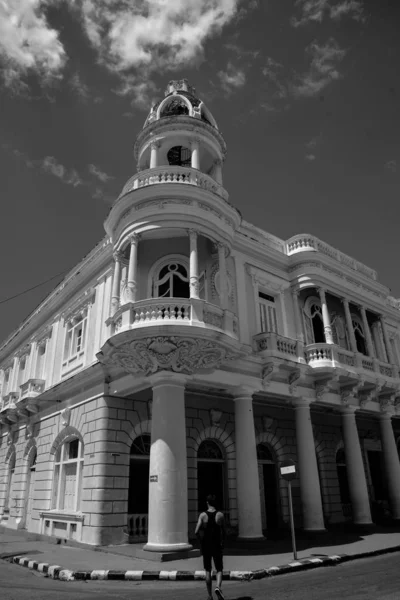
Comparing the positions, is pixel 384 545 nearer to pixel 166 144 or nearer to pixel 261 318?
pixel 261 318

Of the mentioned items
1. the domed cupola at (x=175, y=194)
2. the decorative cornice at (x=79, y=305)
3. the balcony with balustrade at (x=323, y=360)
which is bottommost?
the balcony with balustrade at (x=323, y=360)

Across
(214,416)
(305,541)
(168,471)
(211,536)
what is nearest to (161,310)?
(168,471)

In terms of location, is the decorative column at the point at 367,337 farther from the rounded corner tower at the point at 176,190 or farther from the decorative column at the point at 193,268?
the decorative column at the point at 193,268

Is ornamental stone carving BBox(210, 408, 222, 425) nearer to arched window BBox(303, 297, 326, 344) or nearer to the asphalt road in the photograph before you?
arched window BBox(303, 297, 326, 344)

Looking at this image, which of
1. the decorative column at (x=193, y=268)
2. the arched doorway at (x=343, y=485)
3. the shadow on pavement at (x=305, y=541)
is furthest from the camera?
the arched doorway at (x=343, y=485)

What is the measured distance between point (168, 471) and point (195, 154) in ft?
37.4

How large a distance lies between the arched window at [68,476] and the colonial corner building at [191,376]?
0.07 metres

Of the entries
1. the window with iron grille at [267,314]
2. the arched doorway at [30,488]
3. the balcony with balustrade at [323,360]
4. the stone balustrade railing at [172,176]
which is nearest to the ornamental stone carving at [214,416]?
the balcony with balustrade at [323,360]

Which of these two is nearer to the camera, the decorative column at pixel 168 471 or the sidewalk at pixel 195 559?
the sidewalk at pixel 195 559

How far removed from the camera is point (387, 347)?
21625mm

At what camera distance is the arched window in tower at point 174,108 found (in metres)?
19.0

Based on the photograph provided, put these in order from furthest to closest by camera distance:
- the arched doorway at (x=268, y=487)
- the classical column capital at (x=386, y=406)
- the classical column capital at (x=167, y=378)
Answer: the classical column capital at (x=386, y=406)
the arched doorway at (x=268, y=487)
the classical column capital at (x=167, y=378)

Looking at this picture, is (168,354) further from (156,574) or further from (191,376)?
(156,574)

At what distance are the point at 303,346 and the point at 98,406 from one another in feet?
26.0
